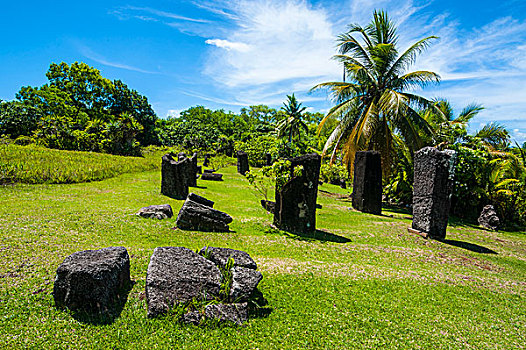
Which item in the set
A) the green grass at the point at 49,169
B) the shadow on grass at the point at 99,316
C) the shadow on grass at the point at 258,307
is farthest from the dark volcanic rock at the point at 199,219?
the green grass at the point at 49,169

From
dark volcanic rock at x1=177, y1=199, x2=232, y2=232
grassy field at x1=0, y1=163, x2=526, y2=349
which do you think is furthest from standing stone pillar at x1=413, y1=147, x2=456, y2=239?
dark volcanic rock at x1=177, y1=199, x2=232, y2=232

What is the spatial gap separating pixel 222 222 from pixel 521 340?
6.74m

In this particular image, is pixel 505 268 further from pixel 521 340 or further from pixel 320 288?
pixel 320 288

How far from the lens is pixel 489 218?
13812 mm

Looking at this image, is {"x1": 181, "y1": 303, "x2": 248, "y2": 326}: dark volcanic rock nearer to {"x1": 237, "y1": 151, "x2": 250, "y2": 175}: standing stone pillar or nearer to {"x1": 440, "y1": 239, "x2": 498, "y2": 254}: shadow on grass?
{"x1": 440, "y1": 239, "x2": 498, "y2": 254}: shadow on grass

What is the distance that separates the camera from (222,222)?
8.52 m

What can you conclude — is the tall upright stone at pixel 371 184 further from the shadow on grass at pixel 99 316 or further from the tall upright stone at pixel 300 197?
the shadow on grass at pixel 99 316

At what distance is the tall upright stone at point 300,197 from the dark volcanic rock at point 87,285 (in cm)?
587

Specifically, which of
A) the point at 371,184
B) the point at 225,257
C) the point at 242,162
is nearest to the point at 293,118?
the point at 242,162

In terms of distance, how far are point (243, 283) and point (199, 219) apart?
411 centimetres

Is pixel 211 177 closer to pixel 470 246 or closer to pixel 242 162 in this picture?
pixel 242 162

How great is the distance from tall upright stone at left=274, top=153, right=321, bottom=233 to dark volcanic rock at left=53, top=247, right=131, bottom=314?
5.87 metres

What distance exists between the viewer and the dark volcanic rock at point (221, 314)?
162 inches

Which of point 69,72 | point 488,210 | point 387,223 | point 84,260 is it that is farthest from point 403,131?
point 69,72
